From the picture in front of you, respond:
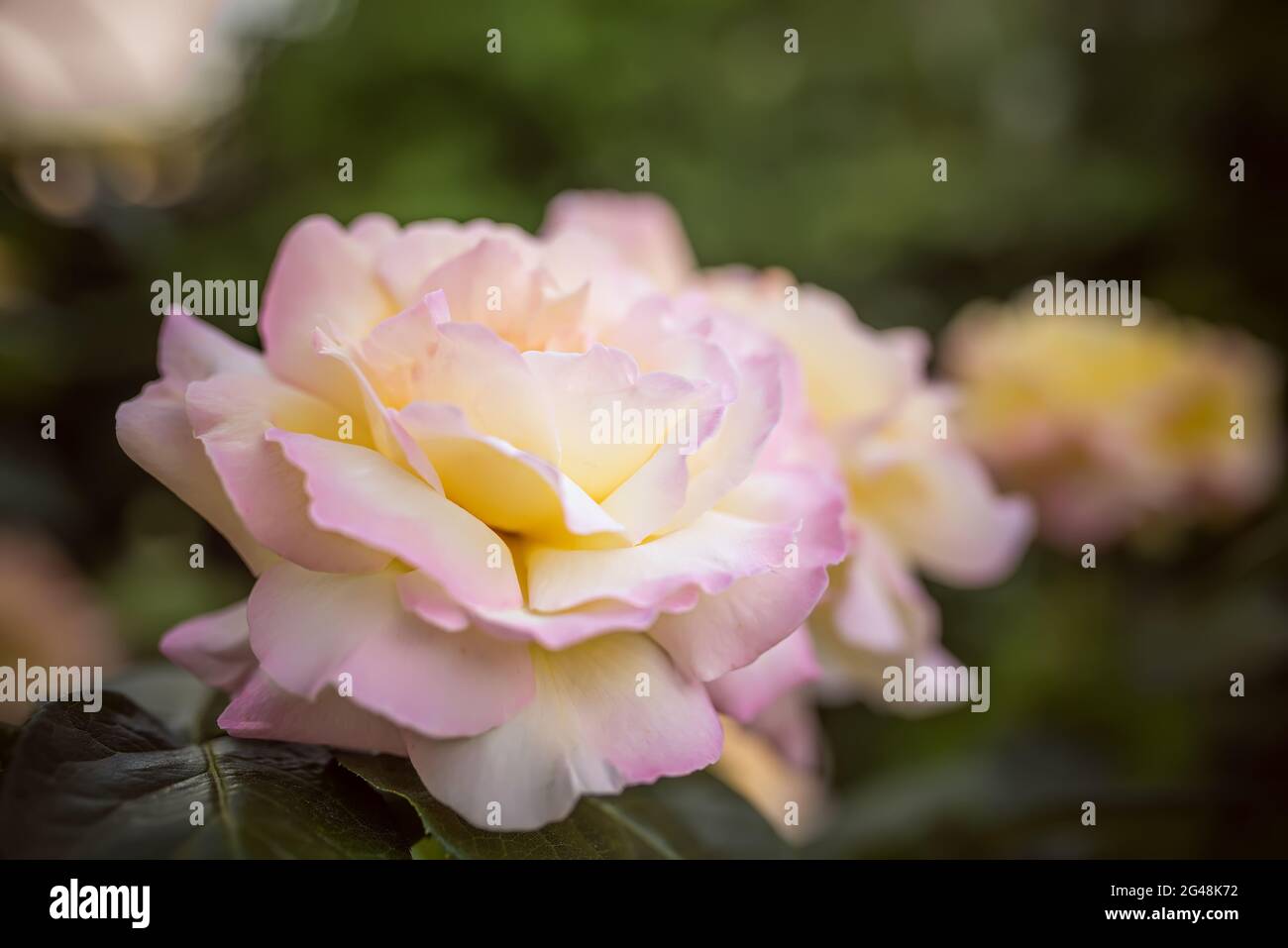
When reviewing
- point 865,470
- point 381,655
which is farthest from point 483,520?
point 865,470

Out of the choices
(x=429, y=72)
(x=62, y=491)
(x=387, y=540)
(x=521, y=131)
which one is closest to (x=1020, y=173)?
(x=521, y=131)

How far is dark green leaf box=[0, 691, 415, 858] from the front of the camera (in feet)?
0.74

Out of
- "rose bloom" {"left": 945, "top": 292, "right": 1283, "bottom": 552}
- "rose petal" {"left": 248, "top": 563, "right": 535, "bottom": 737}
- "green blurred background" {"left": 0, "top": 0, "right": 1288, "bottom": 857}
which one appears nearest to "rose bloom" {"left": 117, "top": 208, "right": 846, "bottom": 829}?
"rose petal" {"left": 248, "top": 563, "right": 535, "bottom": 737}

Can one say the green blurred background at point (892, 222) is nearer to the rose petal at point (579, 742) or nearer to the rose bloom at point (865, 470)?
the rose bloom at point (865, 470)

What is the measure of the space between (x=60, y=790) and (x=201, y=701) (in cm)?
14

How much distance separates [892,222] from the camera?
1.14 metres

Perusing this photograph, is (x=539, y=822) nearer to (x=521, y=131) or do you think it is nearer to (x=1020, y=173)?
(x=521, y=131)

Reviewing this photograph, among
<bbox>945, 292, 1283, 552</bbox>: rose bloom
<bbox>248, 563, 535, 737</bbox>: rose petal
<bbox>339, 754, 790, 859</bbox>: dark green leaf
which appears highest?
<bbox>945, 292, 1283, 552</bbox>: rose bloom

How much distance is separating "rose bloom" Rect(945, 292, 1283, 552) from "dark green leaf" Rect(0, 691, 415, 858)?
2.09 feet

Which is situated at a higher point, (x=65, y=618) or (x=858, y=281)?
(x=858, y=281)

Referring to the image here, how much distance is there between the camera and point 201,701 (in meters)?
0.37

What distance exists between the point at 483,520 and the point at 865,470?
0.18 meters

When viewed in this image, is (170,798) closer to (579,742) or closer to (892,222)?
(579,742)

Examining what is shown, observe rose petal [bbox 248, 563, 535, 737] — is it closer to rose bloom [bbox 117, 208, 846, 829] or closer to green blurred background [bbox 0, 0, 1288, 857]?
rose bloom [bbox 117, 208, 846, 829]
